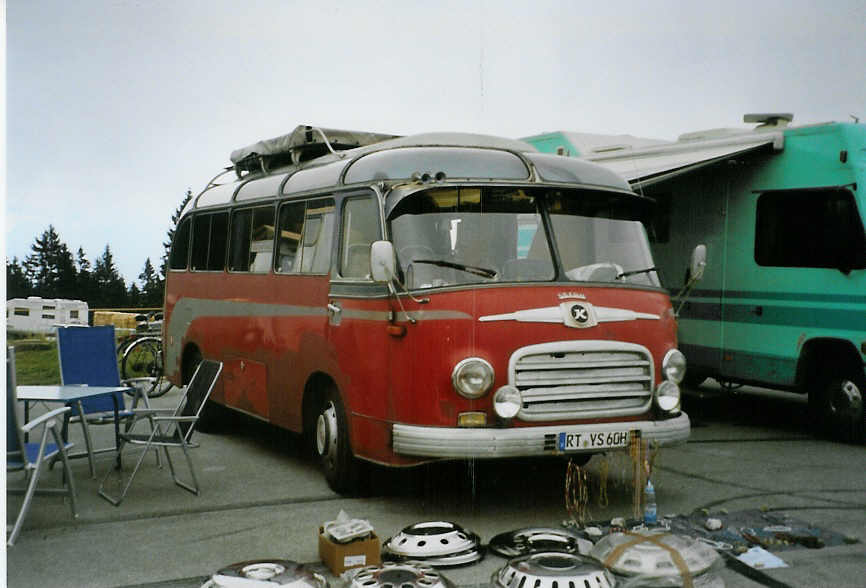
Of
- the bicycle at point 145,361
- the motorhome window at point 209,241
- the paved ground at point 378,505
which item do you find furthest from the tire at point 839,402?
the bicycle at point 145,361

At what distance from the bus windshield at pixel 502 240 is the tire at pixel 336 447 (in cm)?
131

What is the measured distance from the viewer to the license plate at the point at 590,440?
5957mm

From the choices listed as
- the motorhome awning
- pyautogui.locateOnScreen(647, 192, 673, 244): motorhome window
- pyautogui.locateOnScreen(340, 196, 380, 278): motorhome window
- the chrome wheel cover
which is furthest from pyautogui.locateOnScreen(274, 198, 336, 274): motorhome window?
pyautogui.locateOnScreen(647, 192, 673, 244): motorhome window

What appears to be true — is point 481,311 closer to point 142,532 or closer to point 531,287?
point 531,287

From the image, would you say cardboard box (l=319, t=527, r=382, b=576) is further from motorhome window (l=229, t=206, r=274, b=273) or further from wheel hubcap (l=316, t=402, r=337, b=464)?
motorhome window (l=229, t=206, r=274, b=273)

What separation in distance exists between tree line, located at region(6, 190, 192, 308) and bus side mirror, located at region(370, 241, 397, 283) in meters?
1.92

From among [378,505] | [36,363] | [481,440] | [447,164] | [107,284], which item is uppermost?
[447,164]

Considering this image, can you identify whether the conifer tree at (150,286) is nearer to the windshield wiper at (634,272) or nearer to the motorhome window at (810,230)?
the windshield wiper at (634,272)

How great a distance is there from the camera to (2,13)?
15.9 feet

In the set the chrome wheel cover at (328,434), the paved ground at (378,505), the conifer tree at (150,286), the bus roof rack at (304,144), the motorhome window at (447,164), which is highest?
the bus roof rack at (304,144)

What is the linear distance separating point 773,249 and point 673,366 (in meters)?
3.86

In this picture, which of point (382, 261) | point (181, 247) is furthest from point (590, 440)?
point (181, 247)

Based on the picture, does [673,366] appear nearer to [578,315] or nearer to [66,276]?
[578,315]

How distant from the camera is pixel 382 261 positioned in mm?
5895
